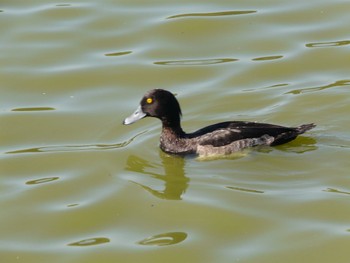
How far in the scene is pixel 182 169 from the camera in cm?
1207

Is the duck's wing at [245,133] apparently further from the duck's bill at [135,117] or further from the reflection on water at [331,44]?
the reflection on water at [331,44]

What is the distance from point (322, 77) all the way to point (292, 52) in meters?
0.99

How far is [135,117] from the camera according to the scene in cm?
1248

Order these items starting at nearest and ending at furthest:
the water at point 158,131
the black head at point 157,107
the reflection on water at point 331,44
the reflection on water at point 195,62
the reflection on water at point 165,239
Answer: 1. the reflection on water at point 165,239
2. the water at point 158,131
3. the black head at point 157,107
4. the reflection on water at point 195,62
5. the reflection on water at point 331,44

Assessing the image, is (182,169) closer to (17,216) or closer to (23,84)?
(17,216)

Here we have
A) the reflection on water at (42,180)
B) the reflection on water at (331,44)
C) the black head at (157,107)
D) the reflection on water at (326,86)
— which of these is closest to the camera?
the reflection on water at (42,180)

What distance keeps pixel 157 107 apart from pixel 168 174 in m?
0.99

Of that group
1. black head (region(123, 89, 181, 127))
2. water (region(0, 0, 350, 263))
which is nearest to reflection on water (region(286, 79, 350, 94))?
water (region(0, 0, 350, 263))

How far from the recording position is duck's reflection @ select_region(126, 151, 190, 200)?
1128 centimetres

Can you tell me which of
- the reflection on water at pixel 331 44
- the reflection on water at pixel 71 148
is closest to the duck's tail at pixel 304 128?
the reflection on water at pixel 71 148

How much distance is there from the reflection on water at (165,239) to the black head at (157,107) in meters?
2.72

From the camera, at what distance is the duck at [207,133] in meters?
12.3

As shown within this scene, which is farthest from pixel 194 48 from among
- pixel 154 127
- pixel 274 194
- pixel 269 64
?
pixel 274 194

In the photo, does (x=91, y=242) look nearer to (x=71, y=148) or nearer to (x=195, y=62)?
(x=71, y=148)
